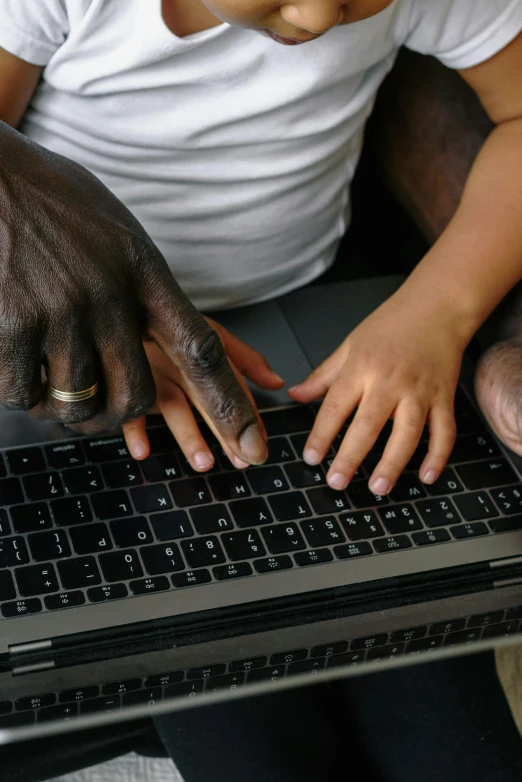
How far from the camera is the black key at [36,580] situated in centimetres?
50

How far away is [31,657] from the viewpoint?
484 mm

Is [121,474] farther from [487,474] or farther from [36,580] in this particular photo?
[487,474]

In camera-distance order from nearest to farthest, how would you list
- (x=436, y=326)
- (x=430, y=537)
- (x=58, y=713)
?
1. (x=58, y=713)
2. (x=430, y=537)
3. (x=436, y=326)

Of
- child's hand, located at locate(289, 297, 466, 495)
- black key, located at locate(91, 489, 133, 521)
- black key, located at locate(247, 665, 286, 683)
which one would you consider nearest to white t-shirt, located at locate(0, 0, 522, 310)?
child's hand, located at locate(289, 297, 466, 495)

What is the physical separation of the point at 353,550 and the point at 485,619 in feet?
0.29

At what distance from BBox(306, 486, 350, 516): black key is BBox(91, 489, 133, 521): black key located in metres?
0.12

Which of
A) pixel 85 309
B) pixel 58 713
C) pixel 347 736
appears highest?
pixel 85 309

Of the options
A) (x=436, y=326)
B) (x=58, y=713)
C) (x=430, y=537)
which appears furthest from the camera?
(x=436, y=326)

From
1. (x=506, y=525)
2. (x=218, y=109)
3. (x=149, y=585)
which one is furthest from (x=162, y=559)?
(x=218, y=109)

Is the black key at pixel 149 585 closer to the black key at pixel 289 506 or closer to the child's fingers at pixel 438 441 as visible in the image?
the black key at pixel 289 506

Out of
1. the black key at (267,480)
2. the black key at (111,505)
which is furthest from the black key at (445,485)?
the black key at (111,505)

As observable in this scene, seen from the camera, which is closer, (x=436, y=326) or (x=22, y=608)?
(x=22, y=608)

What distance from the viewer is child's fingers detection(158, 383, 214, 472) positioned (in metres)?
0.59

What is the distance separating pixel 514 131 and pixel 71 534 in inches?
19.5
